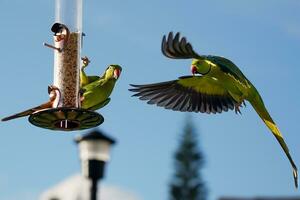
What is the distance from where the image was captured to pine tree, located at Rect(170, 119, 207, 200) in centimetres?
5094

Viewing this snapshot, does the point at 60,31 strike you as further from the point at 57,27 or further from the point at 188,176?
the point at 188,176

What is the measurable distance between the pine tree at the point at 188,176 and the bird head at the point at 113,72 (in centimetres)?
4339

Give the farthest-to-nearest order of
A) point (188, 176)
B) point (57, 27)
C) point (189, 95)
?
1. point (188, 176)
2. point (189, 95)
3. point (57, 27)

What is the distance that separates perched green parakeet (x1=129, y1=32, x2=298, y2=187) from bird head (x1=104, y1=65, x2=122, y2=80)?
56 cm

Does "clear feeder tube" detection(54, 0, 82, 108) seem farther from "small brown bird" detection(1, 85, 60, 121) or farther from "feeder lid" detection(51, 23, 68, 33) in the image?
"small brown bird" detection(1, 85, 60, 121)

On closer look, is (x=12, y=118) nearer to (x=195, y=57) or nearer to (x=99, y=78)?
(x=99, y=78)

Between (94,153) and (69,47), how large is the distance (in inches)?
150

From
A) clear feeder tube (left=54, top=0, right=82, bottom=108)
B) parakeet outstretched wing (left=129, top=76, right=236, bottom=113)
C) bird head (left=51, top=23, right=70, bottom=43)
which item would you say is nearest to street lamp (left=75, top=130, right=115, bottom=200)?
parakeet outstretched wing (left=129, top=76, right=236, bottom=113)

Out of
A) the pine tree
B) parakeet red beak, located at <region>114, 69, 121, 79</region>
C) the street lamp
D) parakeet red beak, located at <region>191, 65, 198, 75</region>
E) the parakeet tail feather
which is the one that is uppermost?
parakeet red beak, located at <region>191, 65, 198, 75</region>

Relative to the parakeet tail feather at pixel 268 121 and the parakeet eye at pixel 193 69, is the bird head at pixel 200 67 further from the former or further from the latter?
the parakeet tail feather at pixel 268 121

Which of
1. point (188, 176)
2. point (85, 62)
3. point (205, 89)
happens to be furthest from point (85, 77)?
point (188, 176)

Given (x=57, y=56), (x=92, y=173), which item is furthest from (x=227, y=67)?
(x=92, y=173)

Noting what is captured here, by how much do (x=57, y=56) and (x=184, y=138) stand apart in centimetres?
4577

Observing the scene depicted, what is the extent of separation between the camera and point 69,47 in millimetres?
8305
